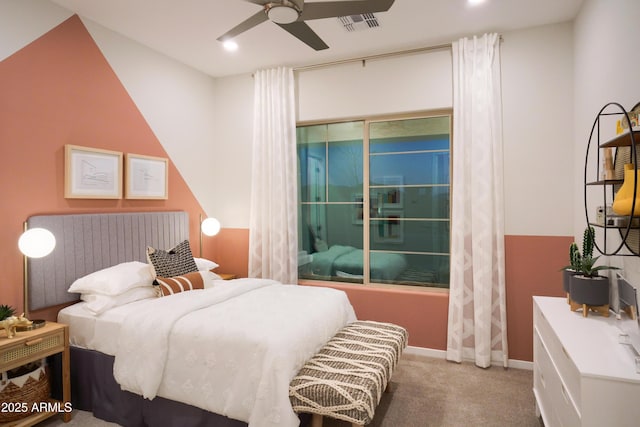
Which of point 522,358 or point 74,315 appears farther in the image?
point 522,358

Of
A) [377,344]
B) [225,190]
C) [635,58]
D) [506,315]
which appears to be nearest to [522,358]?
[506,315]

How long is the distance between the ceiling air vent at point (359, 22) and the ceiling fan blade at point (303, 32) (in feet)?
2.10

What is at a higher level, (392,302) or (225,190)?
(225,190)

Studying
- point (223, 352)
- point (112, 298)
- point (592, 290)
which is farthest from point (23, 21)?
point (592, 290)

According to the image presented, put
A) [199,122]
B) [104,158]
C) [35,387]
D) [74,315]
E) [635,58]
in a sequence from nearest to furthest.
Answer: [635,58]
[35,387]
[74,315]
[104,158]
[199,122]

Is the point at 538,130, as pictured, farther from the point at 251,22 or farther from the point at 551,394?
the point at 251,22

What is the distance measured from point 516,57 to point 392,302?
8.15ft

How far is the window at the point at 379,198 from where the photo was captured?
3877 millimetres

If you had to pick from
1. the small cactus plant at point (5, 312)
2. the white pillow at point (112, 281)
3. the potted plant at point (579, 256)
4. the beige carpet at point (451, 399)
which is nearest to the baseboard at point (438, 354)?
the beige carpet at point (451, 399)

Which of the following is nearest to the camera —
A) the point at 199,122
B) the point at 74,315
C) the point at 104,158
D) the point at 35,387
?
the point at 35,387

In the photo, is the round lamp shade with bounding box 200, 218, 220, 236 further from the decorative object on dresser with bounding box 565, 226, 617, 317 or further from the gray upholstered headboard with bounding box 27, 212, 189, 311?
the decorative object on dresser with bounding box 565, 226, 617, 317

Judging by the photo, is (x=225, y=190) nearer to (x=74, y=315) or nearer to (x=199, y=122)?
(x=199, y=122)

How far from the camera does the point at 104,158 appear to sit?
10.6 ft

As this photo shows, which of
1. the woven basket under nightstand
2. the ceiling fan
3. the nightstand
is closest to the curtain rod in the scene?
the ceiling fan
